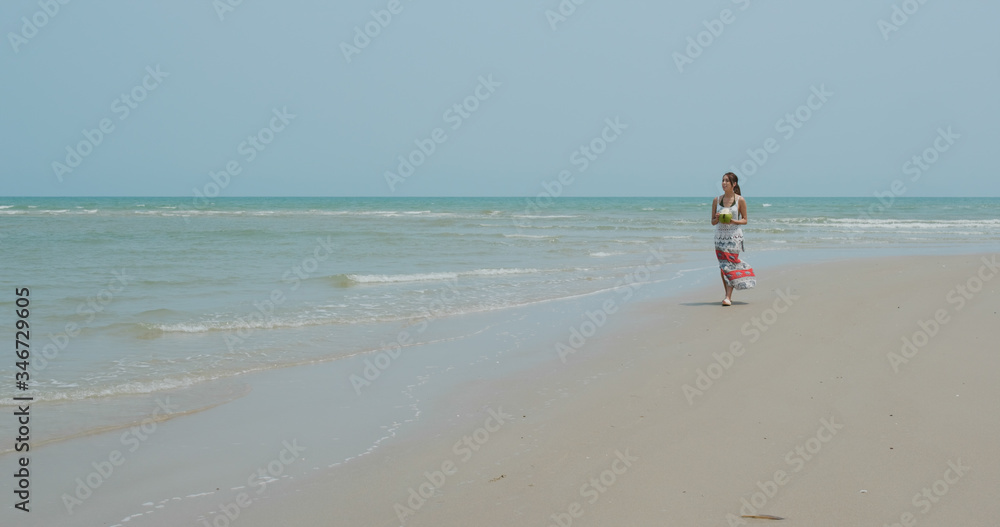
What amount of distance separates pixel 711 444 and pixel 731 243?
5855 millimetres

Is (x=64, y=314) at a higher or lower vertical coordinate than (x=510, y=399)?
higher

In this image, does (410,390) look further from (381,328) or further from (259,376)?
(381,328)

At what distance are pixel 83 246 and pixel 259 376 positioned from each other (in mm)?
15457

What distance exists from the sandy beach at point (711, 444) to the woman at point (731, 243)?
2.41 meters

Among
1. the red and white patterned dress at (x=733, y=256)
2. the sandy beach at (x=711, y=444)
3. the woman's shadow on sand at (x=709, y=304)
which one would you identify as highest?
the red and white patterned dress at (x=733, y=256)

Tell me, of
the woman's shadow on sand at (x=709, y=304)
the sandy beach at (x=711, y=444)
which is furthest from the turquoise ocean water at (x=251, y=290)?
the sandy beach at (x=711, y=444)

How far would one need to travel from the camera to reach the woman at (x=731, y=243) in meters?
9.09

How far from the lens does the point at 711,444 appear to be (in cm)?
386

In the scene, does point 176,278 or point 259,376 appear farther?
point 176,278

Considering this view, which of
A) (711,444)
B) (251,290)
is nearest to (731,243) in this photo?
(711,444)

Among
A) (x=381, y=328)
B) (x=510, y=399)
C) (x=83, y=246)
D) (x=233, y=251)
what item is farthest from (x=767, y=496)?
(x=83, y=246)

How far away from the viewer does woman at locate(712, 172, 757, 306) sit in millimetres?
9094

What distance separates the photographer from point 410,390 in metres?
5.37

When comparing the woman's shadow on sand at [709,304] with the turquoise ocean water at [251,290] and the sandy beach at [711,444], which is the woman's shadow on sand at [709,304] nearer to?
the turquoise ocean water at [251,290]
